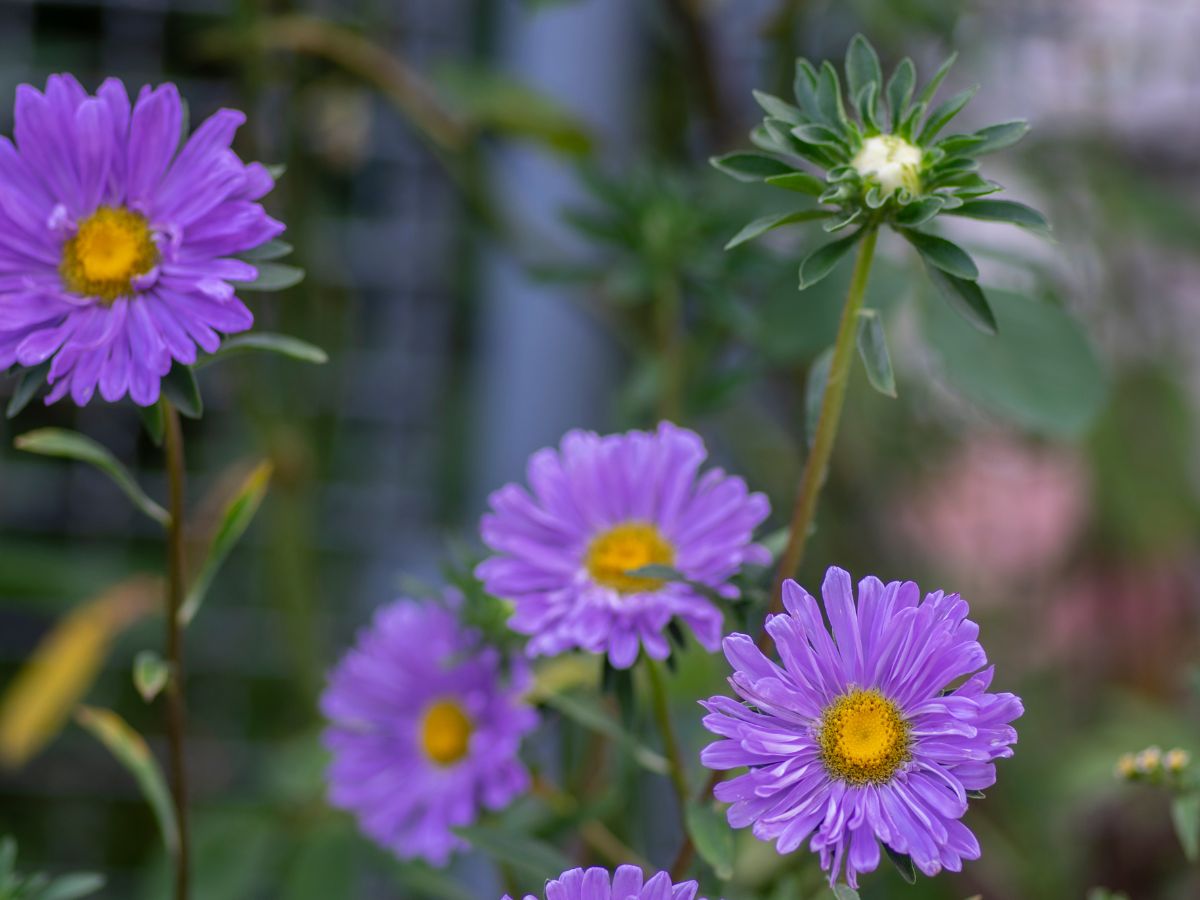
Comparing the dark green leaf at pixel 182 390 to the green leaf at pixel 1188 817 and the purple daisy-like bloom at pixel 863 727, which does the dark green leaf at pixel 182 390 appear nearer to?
the purple daisy-like bloom at pixel 863 727

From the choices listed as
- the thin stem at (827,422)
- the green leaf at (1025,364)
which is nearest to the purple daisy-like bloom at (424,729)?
the thin stem at (827,422)

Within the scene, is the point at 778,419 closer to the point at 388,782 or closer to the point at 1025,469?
the point at 1025,469

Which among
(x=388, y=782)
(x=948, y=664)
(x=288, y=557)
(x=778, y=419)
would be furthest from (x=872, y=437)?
(x=948, y=664)

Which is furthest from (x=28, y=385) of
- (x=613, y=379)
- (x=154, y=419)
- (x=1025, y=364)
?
(x=613, y=379)

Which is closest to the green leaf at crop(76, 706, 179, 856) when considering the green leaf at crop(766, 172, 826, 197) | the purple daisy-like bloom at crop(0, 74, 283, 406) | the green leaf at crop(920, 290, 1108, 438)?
the purple daisy-like bloom at crop(0, 74, 283, 406)

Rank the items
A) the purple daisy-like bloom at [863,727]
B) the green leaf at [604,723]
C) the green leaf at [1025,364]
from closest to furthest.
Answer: the purple daisy-like bloom at [863,727], the green leaf at [604,723], the green leaf at [1025,364]

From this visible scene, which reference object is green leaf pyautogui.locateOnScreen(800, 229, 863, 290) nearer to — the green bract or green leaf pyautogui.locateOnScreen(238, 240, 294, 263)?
the green bract
